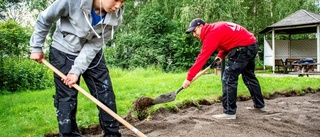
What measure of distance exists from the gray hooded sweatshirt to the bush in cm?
582

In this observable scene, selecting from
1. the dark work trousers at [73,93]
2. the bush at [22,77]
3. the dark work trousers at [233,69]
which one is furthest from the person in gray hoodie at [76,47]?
the bush at [22,77]

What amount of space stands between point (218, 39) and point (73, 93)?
84.5 inches

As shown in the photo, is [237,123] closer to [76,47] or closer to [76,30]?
[76,47]

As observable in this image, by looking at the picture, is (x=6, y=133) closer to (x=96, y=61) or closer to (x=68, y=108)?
(x=68, y=108)

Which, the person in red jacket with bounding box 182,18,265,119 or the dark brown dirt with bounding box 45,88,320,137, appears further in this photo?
the person in red jacket with bounding box 182,18,265,119

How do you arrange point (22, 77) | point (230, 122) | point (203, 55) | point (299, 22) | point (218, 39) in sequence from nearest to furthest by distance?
point (203, 55)
point (218, 39)
point (230, 122)
point (22, 77)
point (299, 22)

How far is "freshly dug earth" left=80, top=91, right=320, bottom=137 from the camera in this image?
3883 millimetres

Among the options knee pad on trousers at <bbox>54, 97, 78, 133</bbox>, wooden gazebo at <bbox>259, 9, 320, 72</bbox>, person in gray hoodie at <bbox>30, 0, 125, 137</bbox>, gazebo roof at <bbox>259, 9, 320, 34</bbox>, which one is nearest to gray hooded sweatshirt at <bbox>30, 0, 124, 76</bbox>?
person in gray hoodie at <bbox>30, 0, 125, 137</bbox>

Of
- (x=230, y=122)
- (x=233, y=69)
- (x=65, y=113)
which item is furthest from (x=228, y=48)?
(x=65, y=113)

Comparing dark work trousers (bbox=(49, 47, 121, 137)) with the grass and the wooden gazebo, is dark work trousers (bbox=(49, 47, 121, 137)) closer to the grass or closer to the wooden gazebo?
the grass

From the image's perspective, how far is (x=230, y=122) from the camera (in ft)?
14.6

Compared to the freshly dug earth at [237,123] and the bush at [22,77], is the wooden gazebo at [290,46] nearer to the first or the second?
the bush at [22,77]

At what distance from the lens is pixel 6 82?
8.23 m

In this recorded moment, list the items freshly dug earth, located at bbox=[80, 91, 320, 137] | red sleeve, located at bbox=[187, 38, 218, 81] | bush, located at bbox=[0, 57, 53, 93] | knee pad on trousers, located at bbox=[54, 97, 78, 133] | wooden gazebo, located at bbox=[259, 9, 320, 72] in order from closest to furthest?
knee pad on trousers, located at bbox=[54, 97, 78, 133]
freshly dug earth, located at bbox=[80, 91, 320, 137]
red sleeve, located at bbox=[187, 38, 218, 81]
bush, located at bbox=[0, 57, 53, 93]
wooden gazebo, located at bbox=[259, 9, 320, 72]
